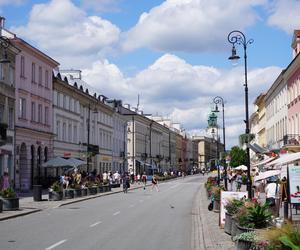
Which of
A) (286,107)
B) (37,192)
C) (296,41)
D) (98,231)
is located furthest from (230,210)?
(286,107)

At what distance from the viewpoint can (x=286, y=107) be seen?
5731cm

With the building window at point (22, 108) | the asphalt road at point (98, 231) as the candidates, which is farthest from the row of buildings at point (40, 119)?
the asphalt road at point (98, 231)

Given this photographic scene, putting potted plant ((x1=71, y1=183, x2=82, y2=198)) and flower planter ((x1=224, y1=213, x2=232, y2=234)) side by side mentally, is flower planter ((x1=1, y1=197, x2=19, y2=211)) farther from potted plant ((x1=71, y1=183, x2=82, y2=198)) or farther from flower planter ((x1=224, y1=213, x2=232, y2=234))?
potted plant ((x1=71, y1=183, x2=82, y2=198))

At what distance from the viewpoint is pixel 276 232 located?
7898 mm

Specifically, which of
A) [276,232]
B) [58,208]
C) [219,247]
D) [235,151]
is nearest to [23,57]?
[58,208]

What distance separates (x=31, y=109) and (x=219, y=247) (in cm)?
3994

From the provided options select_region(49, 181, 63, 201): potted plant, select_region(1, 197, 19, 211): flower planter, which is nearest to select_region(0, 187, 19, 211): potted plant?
select_region(1, 197, 19, 211): flower planter

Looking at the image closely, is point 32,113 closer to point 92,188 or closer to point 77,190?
point 92,188

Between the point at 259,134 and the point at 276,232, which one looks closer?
the point at 276,232

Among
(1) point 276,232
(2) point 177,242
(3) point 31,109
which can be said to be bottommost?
(2) point 177,242

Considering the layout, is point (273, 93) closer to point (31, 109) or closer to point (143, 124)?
point (31, 109)

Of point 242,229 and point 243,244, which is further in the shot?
point 242,229

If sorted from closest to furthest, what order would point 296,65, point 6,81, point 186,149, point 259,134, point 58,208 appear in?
point 58,208 < point 6,81 < point 296,65 < point 259,134 < point 186,149

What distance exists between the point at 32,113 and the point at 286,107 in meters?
24.6
